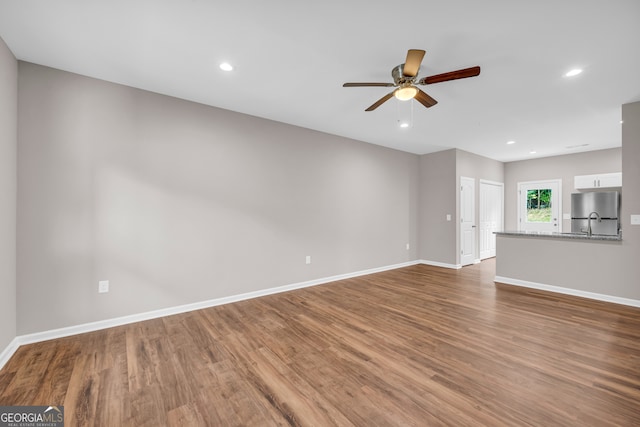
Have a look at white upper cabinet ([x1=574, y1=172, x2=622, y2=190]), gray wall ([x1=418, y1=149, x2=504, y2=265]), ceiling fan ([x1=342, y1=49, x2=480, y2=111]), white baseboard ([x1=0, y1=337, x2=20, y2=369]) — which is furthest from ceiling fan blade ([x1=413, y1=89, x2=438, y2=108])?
white upper cabinet ([x1=574, y1=172, x2=622, y2=190])

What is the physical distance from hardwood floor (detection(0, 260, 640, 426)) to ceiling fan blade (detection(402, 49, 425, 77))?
2.43m

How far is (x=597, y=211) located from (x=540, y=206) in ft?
4.30

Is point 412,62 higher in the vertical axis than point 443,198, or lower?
higher

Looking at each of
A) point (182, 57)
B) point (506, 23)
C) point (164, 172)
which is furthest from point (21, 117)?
point (506, 23)

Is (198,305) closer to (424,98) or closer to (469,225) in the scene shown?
(424,98)

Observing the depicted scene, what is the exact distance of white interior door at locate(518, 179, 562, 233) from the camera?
253 inches

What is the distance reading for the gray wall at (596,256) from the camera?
3.35 m

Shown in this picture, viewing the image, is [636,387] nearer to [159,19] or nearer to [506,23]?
[506,23]

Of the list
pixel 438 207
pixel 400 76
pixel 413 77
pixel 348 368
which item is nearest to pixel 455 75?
pixel 413 77

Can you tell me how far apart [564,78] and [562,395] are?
304 centimetres

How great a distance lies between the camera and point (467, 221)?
5.89 metres

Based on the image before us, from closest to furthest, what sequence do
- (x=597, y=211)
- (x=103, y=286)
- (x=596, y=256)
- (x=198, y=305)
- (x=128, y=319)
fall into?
(x=103, y=286)
(x=128, y=319)
(x=198, y=305)
(x=596, y=256)
(x=597, y=211)

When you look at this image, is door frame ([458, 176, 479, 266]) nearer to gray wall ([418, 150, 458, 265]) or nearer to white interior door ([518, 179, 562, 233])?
gray wall ([418, 150, 458, 265])

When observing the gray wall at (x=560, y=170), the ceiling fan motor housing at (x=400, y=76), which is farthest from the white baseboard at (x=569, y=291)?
the ceiling fan motor housing at (x=400, y=76)
